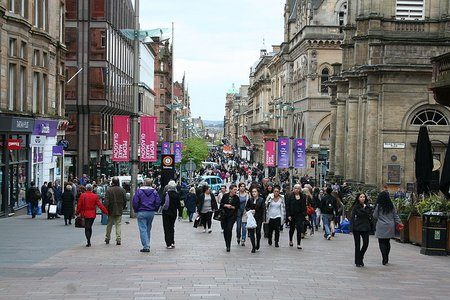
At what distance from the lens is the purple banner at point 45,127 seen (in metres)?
35.5

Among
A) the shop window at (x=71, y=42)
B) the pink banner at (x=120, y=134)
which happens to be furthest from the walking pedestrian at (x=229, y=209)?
the shop window at (x=71, y=42)

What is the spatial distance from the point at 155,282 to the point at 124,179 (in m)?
29.5

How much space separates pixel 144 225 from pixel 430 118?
29276mm

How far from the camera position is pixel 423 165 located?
24844mm

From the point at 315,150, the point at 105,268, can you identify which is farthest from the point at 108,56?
the point at 105,268

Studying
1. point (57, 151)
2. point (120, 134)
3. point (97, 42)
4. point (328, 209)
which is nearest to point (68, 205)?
point (120, 134)

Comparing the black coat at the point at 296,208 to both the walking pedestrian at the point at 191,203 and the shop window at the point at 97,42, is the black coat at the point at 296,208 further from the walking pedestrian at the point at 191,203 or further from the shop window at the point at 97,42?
the shop window at the point at 97,42

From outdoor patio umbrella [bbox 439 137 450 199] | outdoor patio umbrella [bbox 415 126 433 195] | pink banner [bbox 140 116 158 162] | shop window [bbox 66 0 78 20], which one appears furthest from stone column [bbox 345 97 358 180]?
outdoor patio umbrella [bbox 439 137 450 199]

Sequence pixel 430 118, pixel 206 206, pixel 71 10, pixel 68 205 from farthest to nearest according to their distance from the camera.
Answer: pixel 71 10, pixel 430 118, pixel 68 205, pixel 206 206

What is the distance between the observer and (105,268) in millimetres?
14773

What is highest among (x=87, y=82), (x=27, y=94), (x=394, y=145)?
(x=87, y=82)

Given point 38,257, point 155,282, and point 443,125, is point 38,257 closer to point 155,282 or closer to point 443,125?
point 155,282

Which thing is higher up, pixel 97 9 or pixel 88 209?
pixel 97 9

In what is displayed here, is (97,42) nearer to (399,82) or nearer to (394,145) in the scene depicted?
(399,82)
